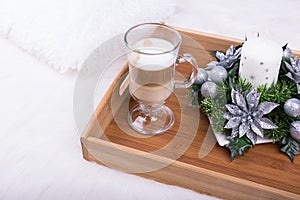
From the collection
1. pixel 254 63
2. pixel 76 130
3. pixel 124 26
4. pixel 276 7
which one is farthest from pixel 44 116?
pixel 276 7

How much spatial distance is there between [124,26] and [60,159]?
44 centimetres

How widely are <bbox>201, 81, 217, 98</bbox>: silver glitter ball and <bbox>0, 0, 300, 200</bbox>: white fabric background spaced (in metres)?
0.20

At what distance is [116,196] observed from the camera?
2.91 feet

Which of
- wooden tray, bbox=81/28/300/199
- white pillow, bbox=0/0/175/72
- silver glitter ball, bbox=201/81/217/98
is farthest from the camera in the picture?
white pillow, bbox=0/0/175/72

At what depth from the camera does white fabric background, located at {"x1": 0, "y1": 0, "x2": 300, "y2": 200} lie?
0.90m

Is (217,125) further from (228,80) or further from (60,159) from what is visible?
(60,159)

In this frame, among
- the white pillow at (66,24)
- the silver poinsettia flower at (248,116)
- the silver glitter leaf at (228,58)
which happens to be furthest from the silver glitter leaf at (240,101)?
the white pillow at (66,24)

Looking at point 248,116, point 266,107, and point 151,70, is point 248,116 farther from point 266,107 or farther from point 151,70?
point 151,70

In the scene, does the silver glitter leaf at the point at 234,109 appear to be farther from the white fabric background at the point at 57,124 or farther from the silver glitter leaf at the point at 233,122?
the white fabric background at the point at 57,124

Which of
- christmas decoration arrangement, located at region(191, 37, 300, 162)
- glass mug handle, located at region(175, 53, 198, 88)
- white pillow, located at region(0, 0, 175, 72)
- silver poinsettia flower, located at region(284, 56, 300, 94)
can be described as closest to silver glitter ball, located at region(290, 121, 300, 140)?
christmas decoration arrangement, located at region(191, 37, 300, 162)

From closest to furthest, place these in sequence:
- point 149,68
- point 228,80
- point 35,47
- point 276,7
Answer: point 149,68 < point 228,80 < point 35,47 < point 276,7

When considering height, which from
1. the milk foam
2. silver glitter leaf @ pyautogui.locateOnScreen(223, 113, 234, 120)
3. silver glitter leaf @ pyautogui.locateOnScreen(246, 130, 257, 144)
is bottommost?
silver glitter leaf @ pyautogui.locateOnScreen(246, 130, 257, 144)

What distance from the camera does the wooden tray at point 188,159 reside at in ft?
2.80

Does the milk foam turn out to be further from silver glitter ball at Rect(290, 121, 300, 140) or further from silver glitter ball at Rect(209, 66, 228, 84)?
silver glitter ball at Rect(290, 121, 300, 140)
